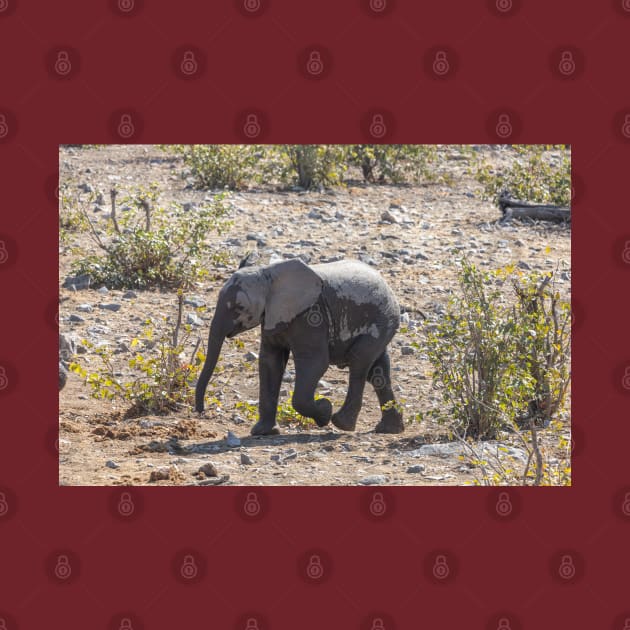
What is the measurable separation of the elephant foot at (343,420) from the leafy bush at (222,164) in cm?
726

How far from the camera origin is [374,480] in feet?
25.5

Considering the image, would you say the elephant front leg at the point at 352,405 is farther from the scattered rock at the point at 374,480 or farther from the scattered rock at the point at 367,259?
the scattered rock at the point at 367,259

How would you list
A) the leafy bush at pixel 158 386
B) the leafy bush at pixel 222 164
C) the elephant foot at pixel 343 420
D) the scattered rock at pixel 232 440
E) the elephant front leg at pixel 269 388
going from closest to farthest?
1. the scattered rock at pixel 232 440
2. the elephant front leg at pixel 269 388
3. the elephant foot at pixel 343 420
4. the leafy bush at pixel 158 386
5. the leafy bush at pixel 222 164

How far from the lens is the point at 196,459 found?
27.9ft

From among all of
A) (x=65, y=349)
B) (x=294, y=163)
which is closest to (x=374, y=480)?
(x=65, y=349)

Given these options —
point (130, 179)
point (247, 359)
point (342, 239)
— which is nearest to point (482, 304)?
point (247, 359)

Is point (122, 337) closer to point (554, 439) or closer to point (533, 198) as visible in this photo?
point (554, 439)

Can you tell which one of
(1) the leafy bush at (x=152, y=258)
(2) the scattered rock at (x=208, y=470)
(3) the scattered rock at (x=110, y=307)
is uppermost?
(1) the leafy bush at (x=152, y=258)

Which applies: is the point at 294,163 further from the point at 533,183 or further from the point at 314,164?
the point at 533,183

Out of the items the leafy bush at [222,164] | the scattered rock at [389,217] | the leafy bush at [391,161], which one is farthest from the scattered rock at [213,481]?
the leafy bush at [391,161]

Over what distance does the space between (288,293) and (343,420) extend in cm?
129

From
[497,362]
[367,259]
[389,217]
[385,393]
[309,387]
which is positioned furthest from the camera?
[389,217]

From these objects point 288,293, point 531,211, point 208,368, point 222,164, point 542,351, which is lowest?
point 208,368

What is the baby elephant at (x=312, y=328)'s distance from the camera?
912 cm
